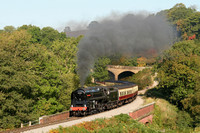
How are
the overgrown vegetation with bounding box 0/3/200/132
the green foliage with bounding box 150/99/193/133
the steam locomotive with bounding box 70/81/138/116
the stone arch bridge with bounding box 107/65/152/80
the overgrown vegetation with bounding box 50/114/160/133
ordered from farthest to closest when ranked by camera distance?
the stone arch bridge with bounding box 107/65/152/80 → the green foliage with bounding box 150/99/193/133 → the overgrown vegetation with bounding box 0/3/200/132 → the steam locomotive with bounding box 70/81/138/116 → the overgrown vegetation with bounding box 50/114/160/133

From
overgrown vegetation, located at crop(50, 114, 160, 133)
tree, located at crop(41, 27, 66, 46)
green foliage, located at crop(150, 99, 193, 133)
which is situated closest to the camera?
overgrown vegetation, located at crop(50, 114, 160, 133)

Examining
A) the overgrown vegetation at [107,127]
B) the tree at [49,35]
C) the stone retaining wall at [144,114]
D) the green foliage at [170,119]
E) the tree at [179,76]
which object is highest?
the tree at [49,35]

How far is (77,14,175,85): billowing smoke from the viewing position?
93.6 feet

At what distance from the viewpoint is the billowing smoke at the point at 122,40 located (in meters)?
28.5

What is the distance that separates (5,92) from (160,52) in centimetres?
2694

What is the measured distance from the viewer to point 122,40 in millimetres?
37594

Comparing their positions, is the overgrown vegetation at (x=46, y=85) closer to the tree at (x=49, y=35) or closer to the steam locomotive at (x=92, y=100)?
the steam locomotive at (x=92, y=100)

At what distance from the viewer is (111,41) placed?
112ft

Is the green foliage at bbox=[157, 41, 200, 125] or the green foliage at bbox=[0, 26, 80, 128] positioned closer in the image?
the green foliage at bbox=[0, 26, 80, 128]

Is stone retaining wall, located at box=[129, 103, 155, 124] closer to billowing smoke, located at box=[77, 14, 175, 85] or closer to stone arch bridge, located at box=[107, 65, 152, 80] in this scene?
billowing smoke, located at box=[77, 14, 175, 85]

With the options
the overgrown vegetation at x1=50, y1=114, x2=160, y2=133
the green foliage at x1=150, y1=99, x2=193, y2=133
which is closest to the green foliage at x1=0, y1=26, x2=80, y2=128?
the overgrown vegetation at x1=50, y1=114, x2=160, y2=133

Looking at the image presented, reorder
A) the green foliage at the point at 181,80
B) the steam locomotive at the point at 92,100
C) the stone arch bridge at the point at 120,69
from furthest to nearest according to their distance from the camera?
1. the stone arch bridge at the point at 120,69
2. the green foliage at the point at 181,80
3. the steam locomotive at the point at 92,100

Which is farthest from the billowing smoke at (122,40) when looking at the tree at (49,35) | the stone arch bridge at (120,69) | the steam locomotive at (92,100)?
the tree at (49,35)

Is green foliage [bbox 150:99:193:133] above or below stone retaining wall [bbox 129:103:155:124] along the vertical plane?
below
